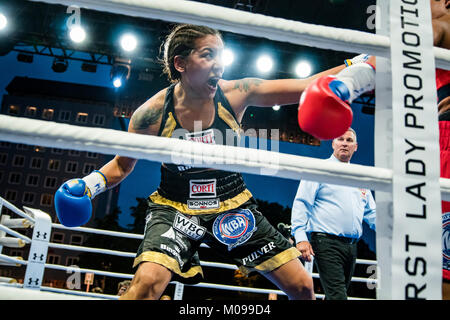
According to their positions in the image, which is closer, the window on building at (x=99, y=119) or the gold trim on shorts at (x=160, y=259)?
the gold trim on shorts at (x=160, y=259)

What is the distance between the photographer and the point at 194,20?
836 millimetres

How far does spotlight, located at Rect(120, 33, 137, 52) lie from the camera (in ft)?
22.0

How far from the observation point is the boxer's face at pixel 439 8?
4.58 ft

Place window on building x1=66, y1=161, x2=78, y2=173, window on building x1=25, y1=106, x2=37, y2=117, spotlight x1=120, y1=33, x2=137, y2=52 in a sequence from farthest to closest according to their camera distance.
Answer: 1. window on building x1=66, y1=161, x2=78, y2=173
2. window on building x1=25, y1=106, x2=37, y2=117
3. spotlight x1=120, y1=33, x2=137, y2=52

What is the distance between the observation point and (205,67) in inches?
61.9

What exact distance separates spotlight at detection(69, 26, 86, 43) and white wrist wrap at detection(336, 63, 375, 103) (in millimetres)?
6305

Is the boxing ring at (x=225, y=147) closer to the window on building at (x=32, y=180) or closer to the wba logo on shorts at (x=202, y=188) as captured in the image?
the wba logo on shorts at (x=202, y=188)

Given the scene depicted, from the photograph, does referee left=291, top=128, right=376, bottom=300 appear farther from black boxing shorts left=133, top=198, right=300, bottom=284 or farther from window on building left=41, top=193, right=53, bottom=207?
window on building left=41, top=193, right=53, bottom=207

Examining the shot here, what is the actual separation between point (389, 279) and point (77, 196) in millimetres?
955

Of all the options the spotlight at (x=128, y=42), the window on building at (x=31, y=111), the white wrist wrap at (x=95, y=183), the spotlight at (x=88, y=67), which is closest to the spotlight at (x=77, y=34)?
the spotlight at (x=128, y=42)

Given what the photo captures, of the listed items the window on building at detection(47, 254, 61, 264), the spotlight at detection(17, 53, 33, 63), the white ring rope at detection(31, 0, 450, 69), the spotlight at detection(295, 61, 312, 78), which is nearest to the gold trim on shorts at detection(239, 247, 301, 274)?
the white ring rope at detection(31, 0, 450, 69)

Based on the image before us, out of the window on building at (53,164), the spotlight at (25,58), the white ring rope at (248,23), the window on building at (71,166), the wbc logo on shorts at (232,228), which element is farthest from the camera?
the window on building at (71,166)

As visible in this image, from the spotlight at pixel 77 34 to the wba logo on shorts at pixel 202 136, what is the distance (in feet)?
18.7
